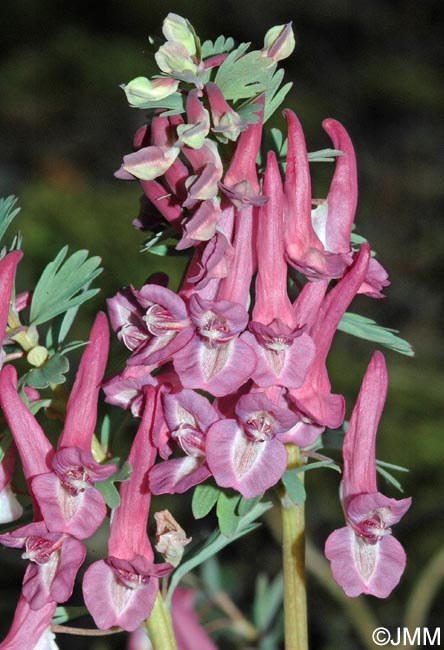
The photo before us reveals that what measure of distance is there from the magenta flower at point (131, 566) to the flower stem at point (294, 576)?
0.31 feet

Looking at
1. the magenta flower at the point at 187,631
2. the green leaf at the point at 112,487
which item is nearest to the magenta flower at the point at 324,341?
the green leaf at the point at 112,487

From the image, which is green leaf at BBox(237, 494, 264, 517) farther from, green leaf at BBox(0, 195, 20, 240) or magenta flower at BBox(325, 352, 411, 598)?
green leaf at BBox(0, 195, 20, 240)

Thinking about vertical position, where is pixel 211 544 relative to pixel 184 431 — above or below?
below

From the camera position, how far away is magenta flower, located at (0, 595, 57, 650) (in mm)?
617

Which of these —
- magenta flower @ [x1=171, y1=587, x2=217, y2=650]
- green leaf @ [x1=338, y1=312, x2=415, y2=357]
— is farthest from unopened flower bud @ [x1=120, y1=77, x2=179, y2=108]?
magenta flower @ [x1=171, y1=587, x2=217, y2=650]

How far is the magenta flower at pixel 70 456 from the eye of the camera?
1.83 ft

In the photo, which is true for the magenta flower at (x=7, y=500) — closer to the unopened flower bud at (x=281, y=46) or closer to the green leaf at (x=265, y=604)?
the unopened flower bud at (x=281, y=46)

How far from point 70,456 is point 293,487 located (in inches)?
6.0

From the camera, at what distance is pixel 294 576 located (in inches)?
25.4

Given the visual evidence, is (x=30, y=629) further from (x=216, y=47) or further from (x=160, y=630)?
(x=216, y=47)

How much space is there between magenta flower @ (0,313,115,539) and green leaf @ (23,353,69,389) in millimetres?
13

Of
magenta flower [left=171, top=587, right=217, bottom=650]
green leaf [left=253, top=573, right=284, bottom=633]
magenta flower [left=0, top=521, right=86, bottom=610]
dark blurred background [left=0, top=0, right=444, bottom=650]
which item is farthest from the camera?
dark blurred background [left=0, top=0, right=444, bottom=650]

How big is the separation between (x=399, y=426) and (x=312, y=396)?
4.26ft

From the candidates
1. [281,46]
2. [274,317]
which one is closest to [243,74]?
[281,46]
